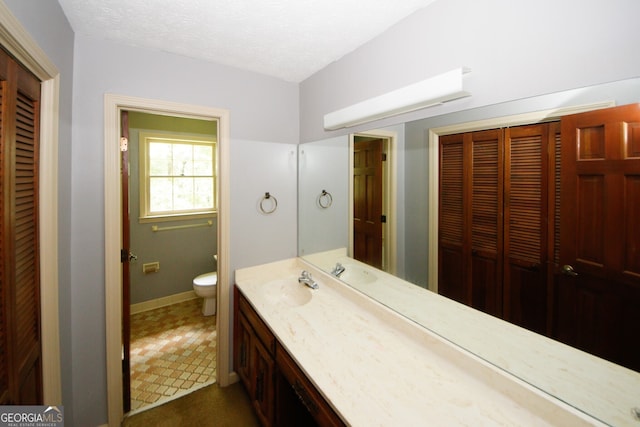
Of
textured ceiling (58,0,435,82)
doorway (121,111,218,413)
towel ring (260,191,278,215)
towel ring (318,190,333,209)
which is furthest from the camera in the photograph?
doorway (121,111,218,413)

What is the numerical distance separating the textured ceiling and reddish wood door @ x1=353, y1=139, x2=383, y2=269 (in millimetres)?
610

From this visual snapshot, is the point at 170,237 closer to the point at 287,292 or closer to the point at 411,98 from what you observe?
the point at 287,292

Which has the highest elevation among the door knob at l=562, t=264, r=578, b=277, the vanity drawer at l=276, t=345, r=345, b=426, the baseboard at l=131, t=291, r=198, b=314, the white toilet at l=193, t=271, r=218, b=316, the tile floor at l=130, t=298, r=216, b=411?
the door knob at l=562, t=264, r=578, b=277

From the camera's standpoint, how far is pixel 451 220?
119 cm

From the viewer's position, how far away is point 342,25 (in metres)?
1.41

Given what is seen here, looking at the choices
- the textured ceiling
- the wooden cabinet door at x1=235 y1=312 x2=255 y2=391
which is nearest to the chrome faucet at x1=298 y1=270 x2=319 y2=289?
the wooden cabinet door at x1=235 y1=312 x2=255 y2=391

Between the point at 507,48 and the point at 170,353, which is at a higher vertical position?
the point at 507,48

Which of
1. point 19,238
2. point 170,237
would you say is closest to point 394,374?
point 19,238

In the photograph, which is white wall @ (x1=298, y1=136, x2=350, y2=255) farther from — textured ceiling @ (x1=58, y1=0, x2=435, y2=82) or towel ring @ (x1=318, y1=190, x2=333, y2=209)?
textured ceiling @ (x1=58, y1=0, x2=435, y2=82)

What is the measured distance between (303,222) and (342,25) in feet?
4.49

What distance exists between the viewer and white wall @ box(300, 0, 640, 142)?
777mm

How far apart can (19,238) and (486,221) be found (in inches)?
72.1

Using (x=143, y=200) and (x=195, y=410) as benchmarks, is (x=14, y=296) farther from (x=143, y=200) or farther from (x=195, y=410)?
(x=143, y=200)

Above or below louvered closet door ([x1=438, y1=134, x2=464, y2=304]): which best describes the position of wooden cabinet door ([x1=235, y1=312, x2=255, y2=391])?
below
